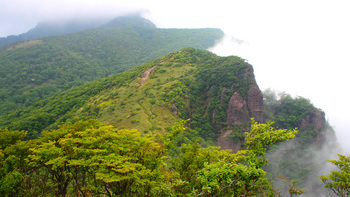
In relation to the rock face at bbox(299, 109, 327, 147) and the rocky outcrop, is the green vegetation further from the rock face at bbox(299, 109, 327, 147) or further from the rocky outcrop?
the rock face at bbox(299, 109, 327, 147)

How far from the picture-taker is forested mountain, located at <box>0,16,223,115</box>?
9550 centimetres

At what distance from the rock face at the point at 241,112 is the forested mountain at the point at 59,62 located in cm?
8116

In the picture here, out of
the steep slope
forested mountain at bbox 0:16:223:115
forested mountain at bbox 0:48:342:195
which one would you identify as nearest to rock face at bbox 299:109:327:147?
forested mountain at bbox 0:48:342:195

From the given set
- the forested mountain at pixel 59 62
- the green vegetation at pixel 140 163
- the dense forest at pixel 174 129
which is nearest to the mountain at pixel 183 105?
the dense forest at pixel 174 129

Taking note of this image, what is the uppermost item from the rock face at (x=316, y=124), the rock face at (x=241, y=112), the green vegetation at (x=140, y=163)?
the green vegetation at (x=140, y=163)

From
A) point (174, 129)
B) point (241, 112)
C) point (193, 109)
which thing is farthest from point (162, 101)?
point (174, 129)

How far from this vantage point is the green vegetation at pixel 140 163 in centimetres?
994

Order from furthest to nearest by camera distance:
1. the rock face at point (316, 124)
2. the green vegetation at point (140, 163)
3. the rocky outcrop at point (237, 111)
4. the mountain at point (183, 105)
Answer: the rock face at point (316, 124)
the rocky outcrop at point (237, 111)
the mountain at point (183, 105)
the green vegetation at point (140, 163)

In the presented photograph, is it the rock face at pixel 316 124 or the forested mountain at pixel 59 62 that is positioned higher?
the forested mountain at pixel 59 62

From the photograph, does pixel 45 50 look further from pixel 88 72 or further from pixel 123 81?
pixel 123 81

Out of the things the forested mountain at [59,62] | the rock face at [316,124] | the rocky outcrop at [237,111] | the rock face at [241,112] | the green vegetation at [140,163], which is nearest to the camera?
the green vegetation at [140,163]

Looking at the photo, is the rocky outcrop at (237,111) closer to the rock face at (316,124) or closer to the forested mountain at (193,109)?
the forested mountain at (193,109)

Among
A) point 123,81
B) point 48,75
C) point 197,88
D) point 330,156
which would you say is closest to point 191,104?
point 197,88

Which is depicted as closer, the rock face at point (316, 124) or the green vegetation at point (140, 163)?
the green vegetation at point (140, 163)
